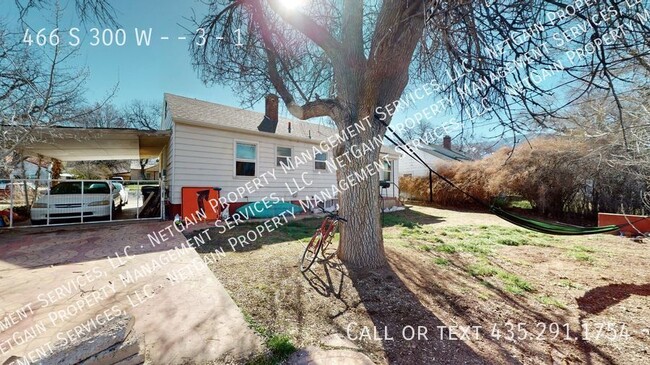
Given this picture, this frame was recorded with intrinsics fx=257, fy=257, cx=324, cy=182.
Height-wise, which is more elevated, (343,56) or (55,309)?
(343,56)

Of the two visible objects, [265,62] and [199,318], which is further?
[265,62]

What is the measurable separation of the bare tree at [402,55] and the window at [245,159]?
3.52 metres

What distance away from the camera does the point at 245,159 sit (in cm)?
930

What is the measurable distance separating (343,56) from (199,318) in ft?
12.7

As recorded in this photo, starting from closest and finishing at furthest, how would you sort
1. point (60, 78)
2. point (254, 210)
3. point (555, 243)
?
point (60, 78) → point (555, 243) → point (254, 210)

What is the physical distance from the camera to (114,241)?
5.64 meters

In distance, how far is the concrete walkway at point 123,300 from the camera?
2137 millimetres

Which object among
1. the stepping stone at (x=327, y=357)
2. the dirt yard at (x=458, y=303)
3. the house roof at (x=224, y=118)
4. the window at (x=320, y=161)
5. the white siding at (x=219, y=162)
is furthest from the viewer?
the window at (x=320, y=161)

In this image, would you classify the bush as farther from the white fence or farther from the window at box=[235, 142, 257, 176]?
the white fence

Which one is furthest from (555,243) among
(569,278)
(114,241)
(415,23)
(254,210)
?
(114,241)

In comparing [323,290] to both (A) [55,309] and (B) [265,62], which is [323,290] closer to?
(A) [55,309]

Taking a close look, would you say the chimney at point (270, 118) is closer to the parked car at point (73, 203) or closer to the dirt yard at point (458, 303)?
the parked car at point (73, 203)

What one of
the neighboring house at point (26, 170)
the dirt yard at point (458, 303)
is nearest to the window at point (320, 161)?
the dirt yard at point (458, 303)

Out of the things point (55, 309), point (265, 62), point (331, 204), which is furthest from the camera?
point (331, 204)
